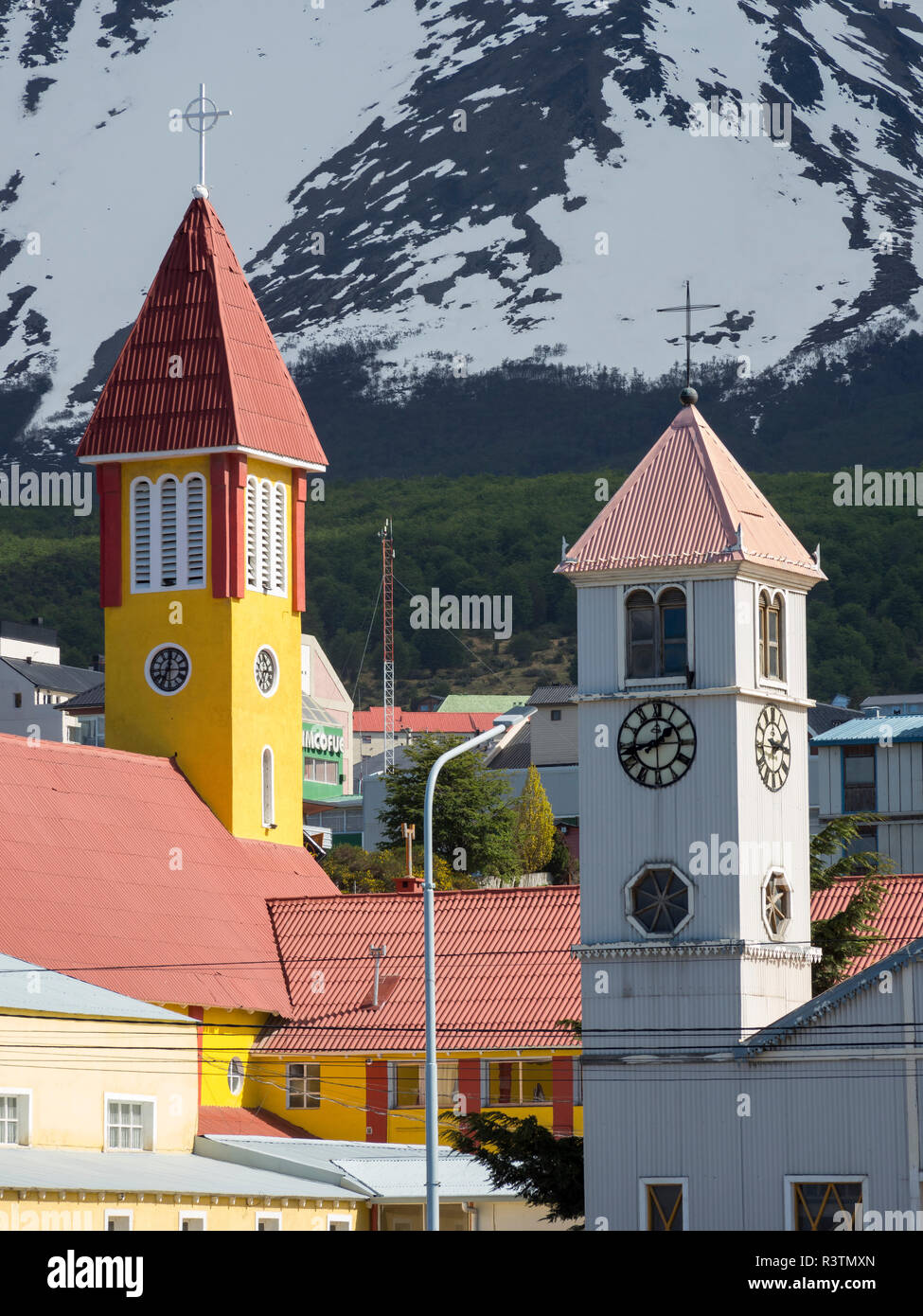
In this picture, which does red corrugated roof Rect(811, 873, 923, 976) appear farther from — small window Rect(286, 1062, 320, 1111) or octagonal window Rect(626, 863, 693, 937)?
small window Rect(286, 1062, 320, 1111)

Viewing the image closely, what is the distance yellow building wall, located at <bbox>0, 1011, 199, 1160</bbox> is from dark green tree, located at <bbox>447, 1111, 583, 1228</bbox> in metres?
7.82

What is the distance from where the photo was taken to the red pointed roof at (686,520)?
157 ft

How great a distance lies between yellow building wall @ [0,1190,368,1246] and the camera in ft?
148

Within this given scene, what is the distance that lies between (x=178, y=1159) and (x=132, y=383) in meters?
23.8

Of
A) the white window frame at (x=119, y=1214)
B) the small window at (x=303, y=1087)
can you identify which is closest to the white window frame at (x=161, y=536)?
the small window at (x=303, y=1087)

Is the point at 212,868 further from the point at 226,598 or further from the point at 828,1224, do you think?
the point at 828,1224

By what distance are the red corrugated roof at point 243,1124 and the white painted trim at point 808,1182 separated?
53.0 feet

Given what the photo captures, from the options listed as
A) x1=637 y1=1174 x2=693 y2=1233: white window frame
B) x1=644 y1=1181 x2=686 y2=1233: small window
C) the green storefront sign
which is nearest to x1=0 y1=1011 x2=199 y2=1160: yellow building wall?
x1=637 y1=1174 x2=693 y2=1233: white window frame

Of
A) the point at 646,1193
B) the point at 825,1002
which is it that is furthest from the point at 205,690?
the point at 825,1002

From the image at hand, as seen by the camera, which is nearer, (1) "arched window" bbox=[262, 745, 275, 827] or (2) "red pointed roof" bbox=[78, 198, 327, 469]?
(2) "red pointed roof" bbox=[78, 198, 327, 469]

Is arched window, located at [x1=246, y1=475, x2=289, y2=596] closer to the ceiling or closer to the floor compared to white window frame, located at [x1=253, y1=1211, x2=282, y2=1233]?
closer to the ceiling

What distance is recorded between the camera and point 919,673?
17162 cm

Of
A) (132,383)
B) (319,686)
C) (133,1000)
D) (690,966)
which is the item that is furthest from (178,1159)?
(319,686)

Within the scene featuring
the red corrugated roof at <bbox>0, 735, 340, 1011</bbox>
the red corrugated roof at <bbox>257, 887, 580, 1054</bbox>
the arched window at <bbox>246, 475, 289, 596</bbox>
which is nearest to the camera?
the red corrugated roof at <bbox>0, 735, 340, 1011</bbox>
